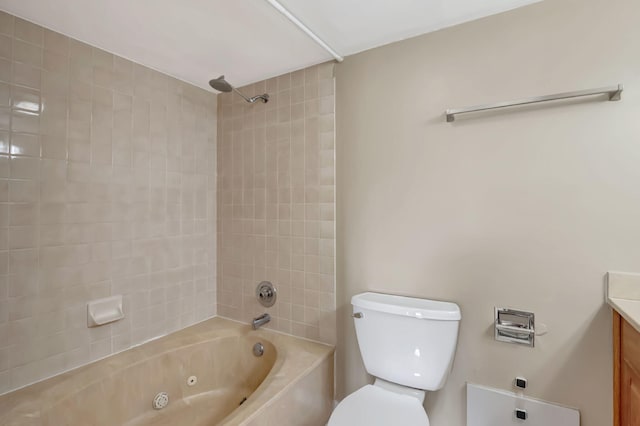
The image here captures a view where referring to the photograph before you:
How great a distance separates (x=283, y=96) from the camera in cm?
188

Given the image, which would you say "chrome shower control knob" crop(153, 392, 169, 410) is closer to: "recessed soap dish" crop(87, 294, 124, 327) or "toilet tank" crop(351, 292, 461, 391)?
"recessed soap dish" crop(87, 294, 124, 327)

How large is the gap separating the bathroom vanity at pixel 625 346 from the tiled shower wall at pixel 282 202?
1186mm

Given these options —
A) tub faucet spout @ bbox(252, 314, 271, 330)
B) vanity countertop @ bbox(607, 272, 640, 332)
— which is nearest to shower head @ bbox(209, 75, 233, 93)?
tub faucet spout @ bbox(252, 314, 271, 330)

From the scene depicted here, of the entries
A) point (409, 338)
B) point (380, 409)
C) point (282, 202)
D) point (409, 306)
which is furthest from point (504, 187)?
point (282, 202)

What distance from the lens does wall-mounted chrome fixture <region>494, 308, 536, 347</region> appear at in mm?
1238

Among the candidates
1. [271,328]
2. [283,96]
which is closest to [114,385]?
[271,328]

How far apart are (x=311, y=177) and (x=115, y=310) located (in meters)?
1.31

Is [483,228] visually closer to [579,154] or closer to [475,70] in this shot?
[579,154]

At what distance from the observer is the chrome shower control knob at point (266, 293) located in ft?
6.25

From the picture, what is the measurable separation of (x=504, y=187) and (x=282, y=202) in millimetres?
1198

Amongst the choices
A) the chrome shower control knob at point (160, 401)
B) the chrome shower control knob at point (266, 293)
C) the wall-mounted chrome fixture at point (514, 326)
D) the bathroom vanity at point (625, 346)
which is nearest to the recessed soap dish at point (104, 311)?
the chrome shower control knob at point (160, 401)

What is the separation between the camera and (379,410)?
47.8 inches

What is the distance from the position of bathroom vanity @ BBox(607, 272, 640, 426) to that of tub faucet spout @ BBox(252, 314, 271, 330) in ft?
5.39

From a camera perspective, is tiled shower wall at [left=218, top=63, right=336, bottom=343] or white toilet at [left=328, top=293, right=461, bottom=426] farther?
tiled shower wall at [left=218, top=63, right=336, bottom=343]
